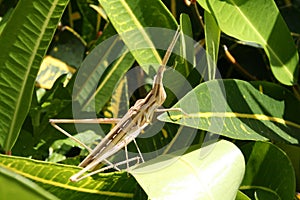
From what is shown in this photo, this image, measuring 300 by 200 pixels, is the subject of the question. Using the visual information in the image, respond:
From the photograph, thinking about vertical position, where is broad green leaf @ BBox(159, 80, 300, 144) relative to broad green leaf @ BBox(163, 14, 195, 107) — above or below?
below

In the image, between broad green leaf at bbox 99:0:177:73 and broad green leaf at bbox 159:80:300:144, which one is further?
broad green leaf at bbox 99:0:177:73

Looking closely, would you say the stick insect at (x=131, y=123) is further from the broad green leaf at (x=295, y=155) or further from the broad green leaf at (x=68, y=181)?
the broad green leaf at (x=295, y=155)

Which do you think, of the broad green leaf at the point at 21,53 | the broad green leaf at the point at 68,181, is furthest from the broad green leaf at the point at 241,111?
the broad green leaf at the point at 21,53

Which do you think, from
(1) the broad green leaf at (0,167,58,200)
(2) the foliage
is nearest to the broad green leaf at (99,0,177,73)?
(2) the foliage

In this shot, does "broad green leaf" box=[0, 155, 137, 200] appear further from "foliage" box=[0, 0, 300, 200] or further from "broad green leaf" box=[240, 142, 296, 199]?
"broad green leaf" box=[240, 142, 296, 199]

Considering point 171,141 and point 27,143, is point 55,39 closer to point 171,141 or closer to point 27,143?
point 27,143

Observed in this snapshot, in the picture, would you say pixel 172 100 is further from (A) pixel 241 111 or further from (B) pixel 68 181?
(B) pixel 68 181

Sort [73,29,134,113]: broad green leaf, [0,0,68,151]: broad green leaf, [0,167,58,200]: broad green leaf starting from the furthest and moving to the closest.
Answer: [73,29,134,113]: broad green leaf, [0,0,68,151]: broad green leaf, [0,167,58,200]: broad green leaf
